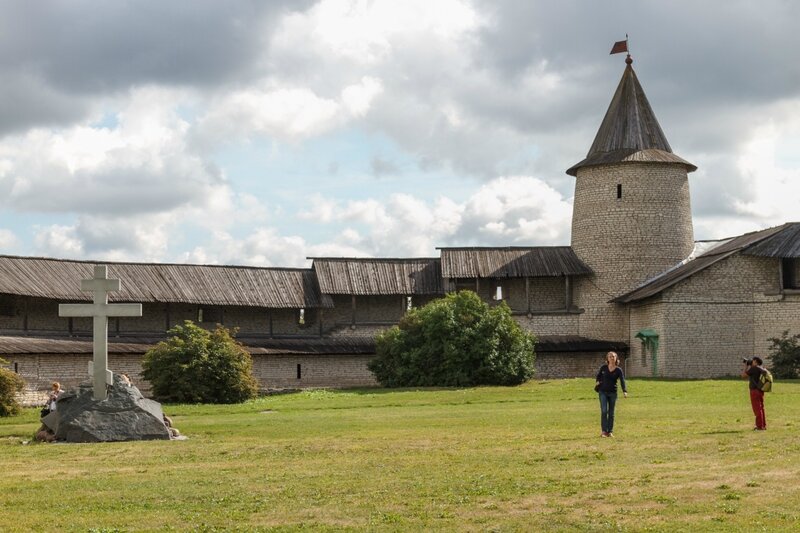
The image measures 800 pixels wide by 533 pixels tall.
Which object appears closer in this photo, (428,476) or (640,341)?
(428,476)

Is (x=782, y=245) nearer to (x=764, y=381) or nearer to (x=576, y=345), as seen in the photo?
(x=576, y=345)

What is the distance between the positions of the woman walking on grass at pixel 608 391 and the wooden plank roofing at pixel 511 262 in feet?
103

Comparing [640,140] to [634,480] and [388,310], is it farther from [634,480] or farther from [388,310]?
[634,480]

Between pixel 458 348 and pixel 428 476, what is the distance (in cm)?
2817

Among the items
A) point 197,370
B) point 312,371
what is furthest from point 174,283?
point 197,370

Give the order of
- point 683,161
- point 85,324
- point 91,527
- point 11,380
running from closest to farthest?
point 91,527 < point 11,380 < point 85,324 < point 683,161

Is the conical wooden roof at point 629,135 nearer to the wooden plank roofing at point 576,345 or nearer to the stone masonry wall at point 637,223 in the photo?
the stone masonry wall at point 637,223

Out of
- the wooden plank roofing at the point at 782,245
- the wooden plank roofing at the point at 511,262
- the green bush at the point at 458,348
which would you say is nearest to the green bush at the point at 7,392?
the green bush at the point at 458,348

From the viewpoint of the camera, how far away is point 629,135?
50.9 metres

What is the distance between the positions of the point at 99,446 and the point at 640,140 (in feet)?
117

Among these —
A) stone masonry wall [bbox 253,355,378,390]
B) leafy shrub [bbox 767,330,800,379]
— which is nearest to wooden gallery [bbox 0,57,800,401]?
stone masonry wall [bbox 253,355,378,390]

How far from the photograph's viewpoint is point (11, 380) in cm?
3203

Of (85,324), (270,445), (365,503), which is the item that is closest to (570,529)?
(365,503)

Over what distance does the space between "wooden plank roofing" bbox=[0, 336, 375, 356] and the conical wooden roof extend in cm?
1225
